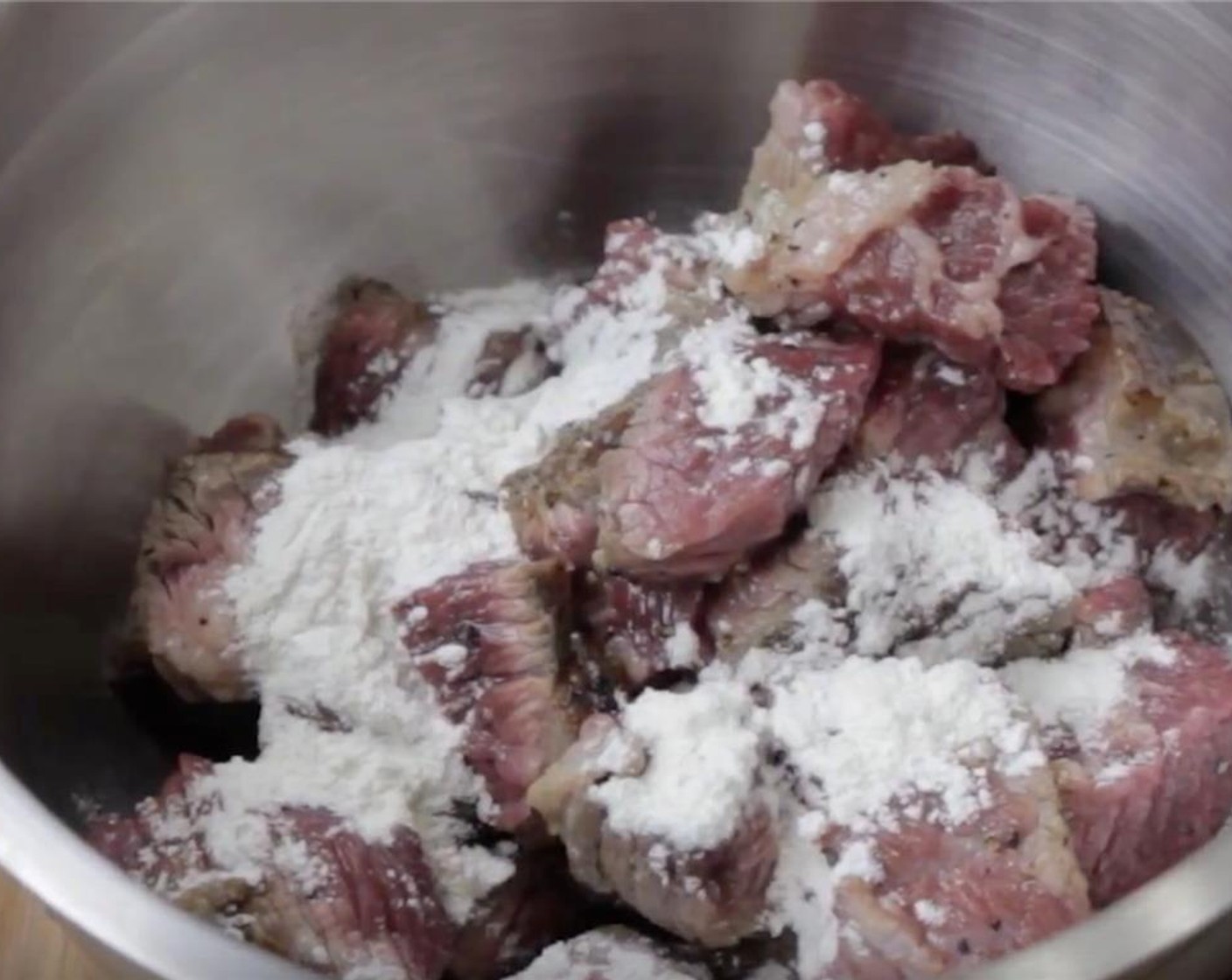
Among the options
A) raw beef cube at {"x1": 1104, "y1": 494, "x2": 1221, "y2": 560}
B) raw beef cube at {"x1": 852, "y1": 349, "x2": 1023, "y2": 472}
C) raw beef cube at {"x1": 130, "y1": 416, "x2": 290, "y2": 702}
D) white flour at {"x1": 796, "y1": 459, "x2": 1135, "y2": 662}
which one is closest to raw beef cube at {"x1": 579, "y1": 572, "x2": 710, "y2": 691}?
white flour at {"x1": 796, "y1": 459, "x2": 1135, "y2": 662}

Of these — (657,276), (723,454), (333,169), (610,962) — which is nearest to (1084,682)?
(723,454)

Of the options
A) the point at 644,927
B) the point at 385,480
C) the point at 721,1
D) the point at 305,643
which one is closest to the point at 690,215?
the point at 721,1

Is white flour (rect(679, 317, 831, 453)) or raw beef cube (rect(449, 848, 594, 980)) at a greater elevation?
white flour (rect(679, 317, 831, 453))

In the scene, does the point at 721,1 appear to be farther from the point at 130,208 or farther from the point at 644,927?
the point at 644,927

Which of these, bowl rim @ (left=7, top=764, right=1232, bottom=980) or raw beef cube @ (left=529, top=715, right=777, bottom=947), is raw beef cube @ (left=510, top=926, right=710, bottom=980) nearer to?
raw beef cube @ (left=529, top=715, right=777, bottom=947)

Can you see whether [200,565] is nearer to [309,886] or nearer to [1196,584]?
→ [309,886]
